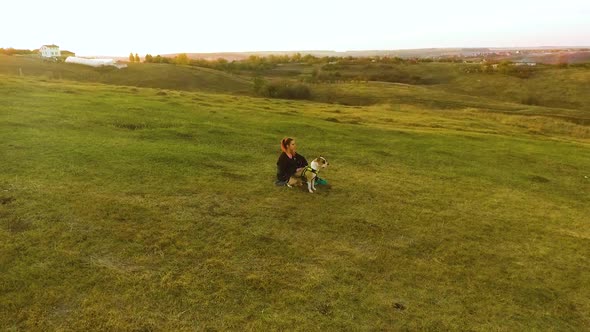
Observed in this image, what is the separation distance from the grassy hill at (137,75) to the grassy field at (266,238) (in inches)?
2261

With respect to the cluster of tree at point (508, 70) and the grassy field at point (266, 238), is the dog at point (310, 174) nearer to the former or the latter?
the grassy field at point (266, 238)

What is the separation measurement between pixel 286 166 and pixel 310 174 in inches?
38.5

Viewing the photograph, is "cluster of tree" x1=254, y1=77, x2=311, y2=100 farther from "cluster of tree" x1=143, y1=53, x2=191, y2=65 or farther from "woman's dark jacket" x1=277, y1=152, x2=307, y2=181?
"cluster of tree" x1=143, y1=53, x2=191, y2=65

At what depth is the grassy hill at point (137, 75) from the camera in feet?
249

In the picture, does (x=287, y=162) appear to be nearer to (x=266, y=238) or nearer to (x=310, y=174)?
(x=310, y=174)

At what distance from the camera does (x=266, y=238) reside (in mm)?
11797

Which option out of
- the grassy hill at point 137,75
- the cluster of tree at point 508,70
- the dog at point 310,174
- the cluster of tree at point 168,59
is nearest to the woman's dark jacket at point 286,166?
the dog at point 310,174

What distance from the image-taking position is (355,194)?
52.2 ft

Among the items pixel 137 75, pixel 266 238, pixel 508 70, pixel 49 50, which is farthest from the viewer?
pixel 49 50

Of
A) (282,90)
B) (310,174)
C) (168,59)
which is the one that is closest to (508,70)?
(282,90)

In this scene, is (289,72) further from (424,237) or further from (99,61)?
(424,237)

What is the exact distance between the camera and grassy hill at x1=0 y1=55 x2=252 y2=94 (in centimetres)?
7600

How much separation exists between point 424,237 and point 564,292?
3641mm

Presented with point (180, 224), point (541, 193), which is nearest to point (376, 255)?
point (180, 224)
